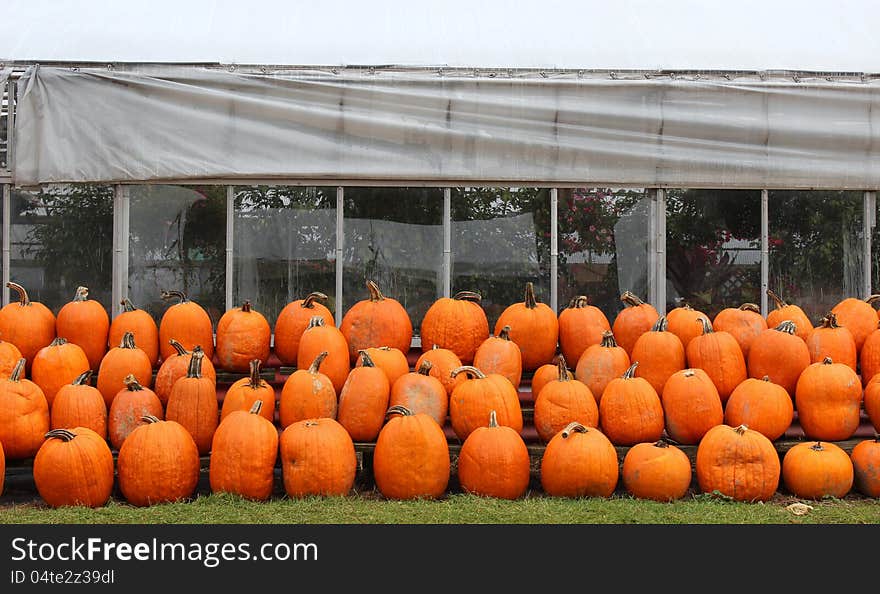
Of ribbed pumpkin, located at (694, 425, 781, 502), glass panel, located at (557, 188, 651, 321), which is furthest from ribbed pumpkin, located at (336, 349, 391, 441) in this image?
glass panel, located at (557, 188, 651, 321)

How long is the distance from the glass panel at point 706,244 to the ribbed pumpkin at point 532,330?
201cm

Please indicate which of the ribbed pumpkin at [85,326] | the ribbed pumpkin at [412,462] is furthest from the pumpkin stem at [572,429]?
the ribbed pumpkin at [85,326]

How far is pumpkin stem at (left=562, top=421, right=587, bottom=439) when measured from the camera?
5.42 metres

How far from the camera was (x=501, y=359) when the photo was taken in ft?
20.4

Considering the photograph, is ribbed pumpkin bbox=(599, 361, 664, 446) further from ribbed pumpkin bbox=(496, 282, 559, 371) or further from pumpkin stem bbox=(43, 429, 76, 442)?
pumpkin stem bbox=(43, 429, 76, 442)

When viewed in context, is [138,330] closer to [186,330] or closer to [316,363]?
[186,330]

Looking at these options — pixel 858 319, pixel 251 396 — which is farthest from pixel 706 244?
pixel 251 396

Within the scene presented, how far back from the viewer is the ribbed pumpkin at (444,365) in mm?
6035

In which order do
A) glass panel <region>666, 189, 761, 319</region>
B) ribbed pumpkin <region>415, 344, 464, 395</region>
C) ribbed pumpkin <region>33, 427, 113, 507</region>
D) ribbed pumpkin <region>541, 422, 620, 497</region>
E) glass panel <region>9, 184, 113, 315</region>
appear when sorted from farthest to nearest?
glass panel <region>666, 189, 761, 319</region> < glass panel <region>9, 184, 113, 315</region> < ribbed pumpkin <region>415, 344, 464, 395</region> < ribbed pumpkin <region>541, 422, 620, 497</region> < ribbed pumpkin <region>33, 427, 113, 507</region>

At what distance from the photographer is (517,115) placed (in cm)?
798

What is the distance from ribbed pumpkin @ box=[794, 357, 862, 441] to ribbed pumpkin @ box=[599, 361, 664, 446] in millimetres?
933

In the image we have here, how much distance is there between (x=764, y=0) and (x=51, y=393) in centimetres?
704

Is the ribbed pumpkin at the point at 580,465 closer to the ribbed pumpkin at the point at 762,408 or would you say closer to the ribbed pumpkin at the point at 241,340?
the ribbed pumpkin at the point at 762,408

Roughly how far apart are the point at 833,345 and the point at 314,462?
11.4 ft
